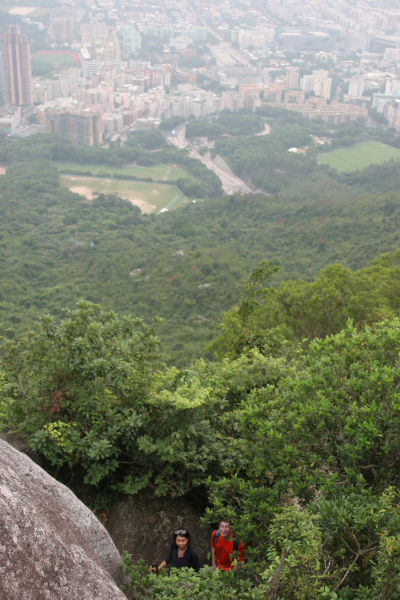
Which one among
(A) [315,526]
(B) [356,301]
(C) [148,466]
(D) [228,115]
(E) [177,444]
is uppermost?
(A) [315,526]

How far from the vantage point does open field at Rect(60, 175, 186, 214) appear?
49.7 metres

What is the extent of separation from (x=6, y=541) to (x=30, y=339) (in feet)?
10.4

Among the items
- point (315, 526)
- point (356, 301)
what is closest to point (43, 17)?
point (356, 301)

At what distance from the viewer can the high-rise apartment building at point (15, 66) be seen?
75500mm

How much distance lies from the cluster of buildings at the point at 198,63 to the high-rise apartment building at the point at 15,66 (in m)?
0.12

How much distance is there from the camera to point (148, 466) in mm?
5621

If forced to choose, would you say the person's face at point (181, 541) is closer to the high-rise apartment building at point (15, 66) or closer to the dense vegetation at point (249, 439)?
the dense vegetation at point (249, 439)

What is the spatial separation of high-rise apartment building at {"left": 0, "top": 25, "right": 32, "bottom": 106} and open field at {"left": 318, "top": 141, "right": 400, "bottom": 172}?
37453mm

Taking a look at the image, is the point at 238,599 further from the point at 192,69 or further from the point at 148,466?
the point at 192,69

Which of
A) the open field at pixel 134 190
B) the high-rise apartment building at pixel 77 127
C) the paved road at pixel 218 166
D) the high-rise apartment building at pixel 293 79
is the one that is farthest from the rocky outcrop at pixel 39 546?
the high-rise apartment building at pixel 293 79

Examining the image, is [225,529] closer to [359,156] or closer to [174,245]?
[174,245]

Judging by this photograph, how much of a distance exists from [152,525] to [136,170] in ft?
180

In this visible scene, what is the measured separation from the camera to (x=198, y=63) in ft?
340

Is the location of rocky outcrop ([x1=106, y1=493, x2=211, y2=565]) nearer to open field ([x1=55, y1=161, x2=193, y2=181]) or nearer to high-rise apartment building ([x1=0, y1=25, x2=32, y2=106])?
open field ([x1=55, y1=161, x2=193, y2=181])
